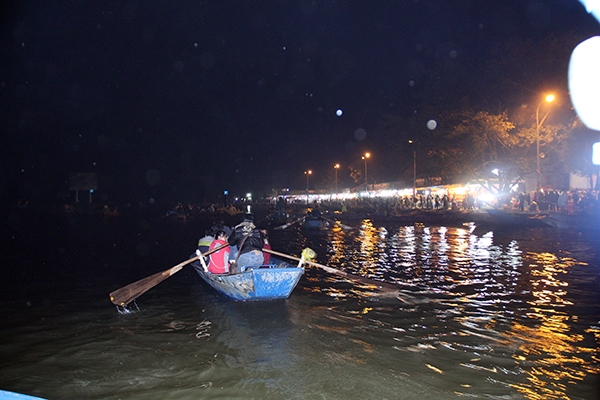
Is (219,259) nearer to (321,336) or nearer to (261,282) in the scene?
(261,282)

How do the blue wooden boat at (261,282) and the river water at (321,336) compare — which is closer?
the river water at (321,336)

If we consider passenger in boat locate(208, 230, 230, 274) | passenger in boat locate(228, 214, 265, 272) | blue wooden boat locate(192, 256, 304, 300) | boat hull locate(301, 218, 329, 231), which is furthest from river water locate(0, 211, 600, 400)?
boat hull locate(301, 218, 329, 231)

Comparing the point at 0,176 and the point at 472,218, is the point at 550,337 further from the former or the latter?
the point at 0,176

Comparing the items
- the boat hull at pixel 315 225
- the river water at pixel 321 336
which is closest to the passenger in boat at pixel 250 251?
the river water at pixel 321 336

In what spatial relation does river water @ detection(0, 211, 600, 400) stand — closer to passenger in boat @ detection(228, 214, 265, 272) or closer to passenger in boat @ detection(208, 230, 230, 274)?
passenger in boat @ detection(208, 230, 230, 274)

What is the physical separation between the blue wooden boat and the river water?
0.28 meters

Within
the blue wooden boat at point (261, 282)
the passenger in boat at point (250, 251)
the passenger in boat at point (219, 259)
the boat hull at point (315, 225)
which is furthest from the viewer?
Answer: the boat hull at point (315, 225)

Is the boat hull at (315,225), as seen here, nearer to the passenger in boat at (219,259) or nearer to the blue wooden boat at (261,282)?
the passenger in boat at (219,259)

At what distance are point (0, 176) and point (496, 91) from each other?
7317cm

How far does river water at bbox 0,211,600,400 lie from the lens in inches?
239

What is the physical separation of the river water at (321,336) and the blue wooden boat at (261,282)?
0.28 m

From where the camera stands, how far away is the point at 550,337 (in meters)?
7.80

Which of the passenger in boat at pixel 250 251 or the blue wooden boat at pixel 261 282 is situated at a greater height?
the passenger in boat at pixel 250 251

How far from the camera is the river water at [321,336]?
19.9ft
